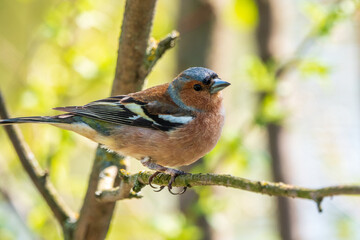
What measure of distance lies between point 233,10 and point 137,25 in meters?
2.34

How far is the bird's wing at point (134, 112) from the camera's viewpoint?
375cm

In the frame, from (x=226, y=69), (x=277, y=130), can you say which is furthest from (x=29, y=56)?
(x=277, y=130)

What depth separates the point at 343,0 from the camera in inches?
195

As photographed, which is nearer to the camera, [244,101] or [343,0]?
[343,0]

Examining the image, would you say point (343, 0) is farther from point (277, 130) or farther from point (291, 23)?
point (291, 23)

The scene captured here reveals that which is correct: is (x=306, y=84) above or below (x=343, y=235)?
above

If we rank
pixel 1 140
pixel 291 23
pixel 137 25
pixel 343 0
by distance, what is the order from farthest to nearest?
1. pixel 291 23
2. pixel 1 140
3. pixel 343 0
4. pixel 137 25

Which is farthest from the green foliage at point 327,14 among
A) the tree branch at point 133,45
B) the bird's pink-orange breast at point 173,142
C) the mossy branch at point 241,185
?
the mossy branch at point 241,185

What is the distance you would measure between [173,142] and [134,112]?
A: 1.56 ft

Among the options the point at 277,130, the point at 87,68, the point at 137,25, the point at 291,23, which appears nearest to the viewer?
the point at 137,25

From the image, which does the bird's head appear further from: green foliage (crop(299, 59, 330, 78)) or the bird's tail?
green foliage (crop(299, 59, 330, 78))

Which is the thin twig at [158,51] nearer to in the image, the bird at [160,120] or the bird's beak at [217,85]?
the bird at [160,120]

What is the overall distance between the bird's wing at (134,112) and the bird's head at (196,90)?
0.31 feet

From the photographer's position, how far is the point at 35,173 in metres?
3.70
